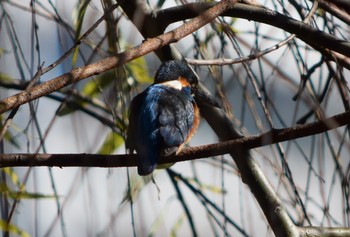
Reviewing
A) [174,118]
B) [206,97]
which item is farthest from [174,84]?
[206,97]

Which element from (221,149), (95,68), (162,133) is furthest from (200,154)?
(162,133)

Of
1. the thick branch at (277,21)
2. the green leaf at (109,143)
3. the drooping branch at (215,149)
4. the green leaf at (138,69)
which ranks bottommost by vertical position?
the drooping branch at (215,149)

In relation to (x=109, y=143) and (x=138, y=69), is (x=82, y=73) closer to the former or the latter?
(x=109, y=143)

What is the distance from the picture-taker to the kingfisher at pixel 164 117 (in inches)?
82.2

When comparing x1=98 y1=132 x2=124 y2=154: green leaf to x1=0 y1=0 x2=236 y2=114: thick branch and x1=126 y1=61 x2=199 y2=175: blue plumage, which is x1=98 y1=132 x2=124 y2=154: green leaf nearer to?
x1=126 y1=61 x2=199 y2=175: blue plumage

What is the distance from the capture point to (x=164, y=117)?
2.29 m

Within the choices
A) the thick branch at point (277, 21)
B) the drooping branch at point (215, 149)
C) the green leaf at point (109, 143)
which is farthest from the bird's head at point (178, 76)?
the drooping branch at point (215, 149)

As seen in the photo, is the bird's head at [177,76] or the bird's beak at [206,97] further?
the bird's head at [177,76]

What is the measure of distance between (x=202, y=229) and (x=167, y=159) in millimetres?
2679

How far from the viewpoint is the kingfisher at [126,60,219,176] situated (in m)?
2.09

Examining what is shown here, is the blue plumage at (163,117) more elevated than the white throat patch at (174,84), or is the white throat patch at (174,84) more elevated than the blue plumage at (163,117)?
the white throat patch at (174,84)

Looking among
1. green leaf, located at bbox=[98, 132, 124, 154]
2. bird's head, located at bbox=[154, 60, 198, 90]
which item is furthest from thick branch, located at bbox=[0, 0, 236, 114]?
bird's head, located at bbox=[154, 60, 198, 90]

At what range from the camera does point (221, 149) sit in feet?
4.96

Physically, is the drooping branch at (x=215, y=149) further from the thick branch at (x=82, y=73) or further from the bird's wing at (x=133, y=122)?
the bird's wing at (x=133, y=122)
